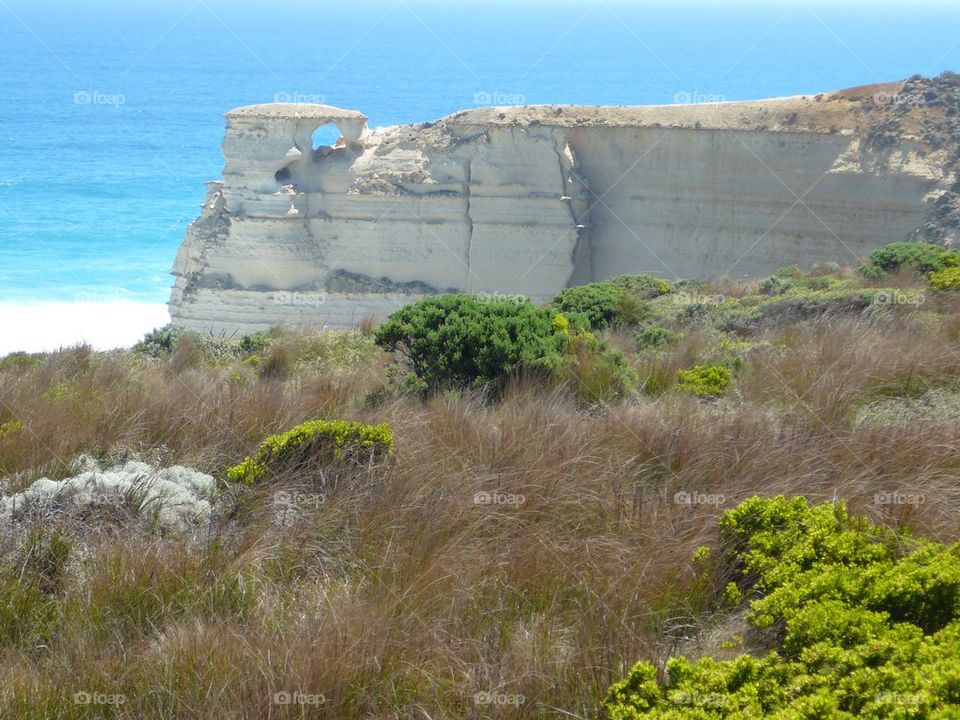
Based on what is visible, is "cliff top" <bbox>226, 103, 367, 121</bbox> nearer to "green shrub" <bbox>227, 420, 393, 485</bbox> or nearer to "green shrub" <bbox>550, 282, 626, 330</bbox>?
"green shrub" <bbox>550, 282, 626, 330</bbox>

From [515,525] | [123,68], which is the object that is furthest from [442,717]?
[123,68]

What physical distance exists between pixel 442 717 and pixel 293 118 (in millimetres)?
23765

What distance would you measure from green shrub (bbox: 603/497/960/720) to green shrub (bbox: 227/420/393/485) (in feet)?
5.48

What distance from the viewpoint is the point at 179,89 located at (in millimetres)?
95500

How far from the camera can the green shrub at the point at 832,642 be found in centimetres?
241
